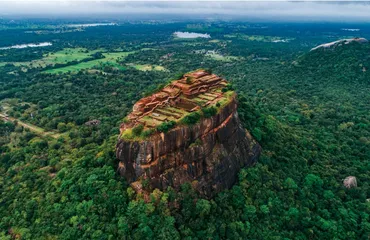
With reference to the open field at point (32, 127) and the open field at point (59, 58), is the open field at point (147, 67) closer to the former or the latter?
the open field at point (59, 58)

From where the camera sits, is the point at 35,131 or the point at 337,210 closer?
the point at 337,210

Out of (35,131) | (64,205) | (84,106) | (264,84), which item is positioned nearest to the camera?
(64,205)

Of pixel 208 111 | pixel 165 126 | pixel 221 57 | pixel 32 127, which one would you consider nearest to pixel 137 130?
pixel 165 126

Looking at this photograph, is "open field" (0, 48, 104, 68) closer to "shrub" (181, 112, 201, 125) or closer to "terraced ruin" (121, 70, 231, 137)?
"terraced ruin" (121, 70, 231, 137)

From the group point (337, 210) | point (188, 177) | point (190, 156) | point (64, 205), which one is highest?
point (190, 156)

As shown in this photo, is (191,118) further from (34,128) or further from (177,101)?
(34,128)

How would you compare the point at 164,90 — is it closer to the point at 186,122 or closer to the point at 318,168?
the point at 186,122

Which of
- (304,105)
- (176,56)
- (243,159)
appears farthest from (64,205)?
(176,56)

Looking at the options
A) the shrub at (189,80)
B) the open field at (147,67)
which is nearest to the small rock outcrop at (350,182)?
the shrub at (189,80)

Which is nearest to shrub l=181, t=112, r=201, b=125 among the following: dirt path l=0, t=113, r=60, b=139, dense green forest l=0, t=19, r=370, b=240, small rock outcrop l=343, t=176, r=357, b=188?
dense green forest l=0, t=19, r=370, b=240
